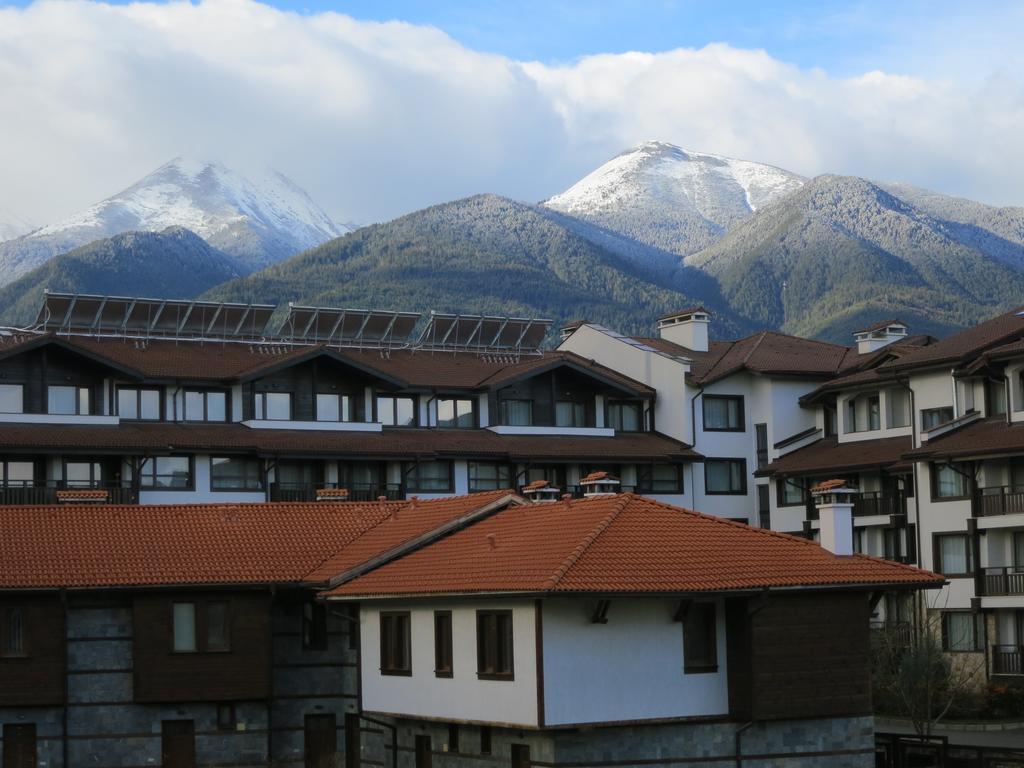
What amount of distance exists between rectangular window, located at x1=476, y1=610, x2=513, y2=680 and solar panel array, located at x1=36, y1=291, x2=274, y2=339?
1505 inches

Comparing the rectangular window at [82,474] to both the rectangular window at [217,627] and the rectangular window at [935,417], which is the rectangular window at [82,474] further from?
the rectangular window at [935,417]

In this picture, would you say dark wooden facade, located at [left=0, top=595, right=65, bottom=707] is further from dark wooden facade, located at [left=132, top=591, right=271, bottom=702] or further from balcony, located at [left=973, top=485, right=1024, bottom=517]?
balcony, located at [left=973, top=485, right=1024, bottom=517]

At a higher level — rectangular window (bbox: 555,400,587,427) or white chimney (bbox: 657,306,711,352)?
white chimney (bbox: 657,306,711,352)

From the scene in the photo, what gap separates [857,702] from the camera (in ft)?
123

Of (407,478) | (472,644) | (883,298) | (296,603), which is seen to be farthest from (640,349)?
(883,298)

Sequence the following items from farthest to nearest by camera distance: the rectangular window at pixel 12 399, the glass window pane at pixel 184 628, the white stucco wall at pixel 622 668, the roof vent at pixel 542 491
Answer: the rectangular window at pixel 12 399, the roof vent at pixel 542 491, the glass window pane at pixel 184 628, the white stucco wall at pixel 622 668

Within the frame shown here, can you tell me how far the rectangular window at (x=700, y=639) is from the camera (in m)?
36.3

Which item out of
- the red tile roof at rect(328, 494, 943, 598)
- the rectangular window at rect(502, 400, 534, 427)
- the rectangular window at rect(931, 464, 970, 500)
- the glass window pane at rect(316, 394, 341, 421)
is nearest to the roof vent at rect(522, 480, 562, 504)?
the red tile roof at rect(328, 494, 943, 598)

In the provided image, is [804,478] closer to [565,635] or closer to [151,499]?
[151,499]

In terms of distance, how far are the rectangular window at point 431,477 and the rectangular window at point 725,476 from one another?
11571 mm

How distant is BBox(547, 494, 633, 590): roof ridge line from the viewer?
3397cm

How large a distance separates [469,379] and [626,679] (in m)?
39.3

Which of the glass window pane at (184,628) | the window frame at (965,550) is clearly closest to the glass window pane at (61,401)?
the glass window pane at (184,628)

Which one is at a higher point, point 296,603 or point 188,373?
point 188,373
